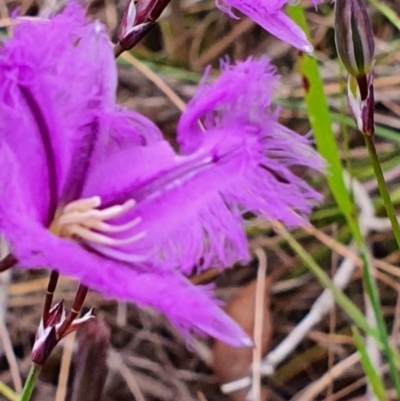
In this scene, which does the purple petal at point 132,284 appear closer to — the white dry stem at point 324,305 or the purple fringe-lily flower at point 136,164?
the purple fringe-lily flower at point 136,164

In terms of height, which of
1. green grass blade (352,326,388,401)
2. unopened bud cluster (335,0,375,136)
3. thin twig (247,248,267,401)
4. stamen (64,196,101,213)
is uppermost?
unopened bud cluster (335,0,375,136)

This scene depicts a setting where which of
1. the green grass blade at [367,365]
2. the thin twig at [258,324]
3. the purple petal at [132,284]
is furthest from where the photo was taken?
the thin twig at [258,324]

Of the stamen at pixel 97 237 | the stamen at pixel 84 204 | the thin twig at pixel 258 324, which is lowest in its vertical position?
the thin twig at pixel 258 324

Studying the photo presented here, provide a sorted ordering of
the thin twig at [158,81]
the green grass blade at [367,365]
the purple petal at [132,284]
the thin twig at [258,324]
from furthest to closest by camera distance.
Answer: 1. the thin twig at [158,81]
2. the thin twig at [258,324]
3. the green grass blade at [367,365]
4. the purple petal at [132,284]

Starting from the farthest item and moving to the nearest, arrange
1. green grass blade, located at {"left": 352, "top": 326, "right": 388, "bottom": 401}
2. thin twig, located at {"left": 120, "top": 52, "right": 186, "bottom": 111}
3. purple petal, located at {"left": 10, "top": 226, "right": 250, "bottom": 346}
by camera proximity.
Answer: thin twig, located at {"left": 120, "top": 52, "right": 186, "bottom": 111}
green grass blade, located at {"left": 352, "top": 326, "right": 388, "bottom": 401}
purple petal, located at {"left": 10, "top": 226, "right": 250, "bottom": 346}

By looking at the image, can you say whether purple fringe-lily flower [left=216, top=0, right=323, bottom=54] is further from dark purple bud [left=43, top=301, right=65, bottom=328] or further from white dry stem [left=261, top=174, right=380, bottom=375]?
white dry stem [left=261, top=174, right=380, bottom=375]

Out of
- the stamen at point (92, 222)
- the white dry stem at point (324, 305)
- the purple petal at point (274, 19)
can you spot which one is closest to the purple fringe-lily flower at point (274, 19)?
the purple petal at point (274, 19)

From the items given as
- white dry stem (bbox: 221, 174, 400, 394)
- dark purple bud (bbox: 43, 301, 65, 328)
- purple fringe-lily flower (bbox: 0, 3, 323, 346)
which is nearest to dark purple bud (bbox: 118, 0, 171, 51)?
purple fringe-lily flower (bbox: 0, 3, 323, 346)
